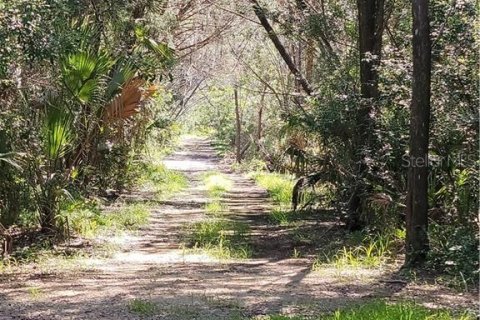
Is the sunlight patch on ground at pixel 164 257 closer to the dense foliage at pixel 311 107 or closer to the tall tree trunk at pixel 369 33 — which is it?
the dense foliage at pixel 311 107

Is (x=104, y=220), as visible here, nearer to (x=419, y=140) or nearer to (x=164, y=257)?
(x=164, y=257)

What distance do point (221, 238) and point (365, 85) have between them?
11.4ft

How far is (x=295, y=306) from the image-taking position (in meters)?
6.05

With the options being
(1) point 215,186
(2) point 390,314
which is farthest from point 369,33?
(1) point 215,186

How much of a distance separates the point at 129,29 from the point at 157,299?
6.74 meters

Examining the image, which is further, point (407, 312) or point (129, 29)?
point (129, 29)

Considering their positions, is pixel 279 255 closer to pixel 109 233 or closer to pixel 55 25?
pixel 109 233

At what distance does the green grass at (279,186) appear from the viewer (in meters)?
17.2

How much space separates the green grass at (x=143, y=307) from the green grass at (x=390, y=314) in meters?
1.04

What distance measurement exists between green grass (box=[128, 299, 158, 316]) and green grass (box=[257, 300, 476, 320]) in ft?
3.40

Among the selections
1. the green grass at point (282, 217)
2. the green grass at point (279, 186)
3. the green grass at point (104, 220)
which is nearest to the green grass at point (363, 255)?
the green grass at point (282, 217)

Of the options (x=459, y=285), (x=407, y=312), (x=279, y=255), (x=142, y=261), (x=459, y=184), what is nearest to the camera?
(x=407, y=312)

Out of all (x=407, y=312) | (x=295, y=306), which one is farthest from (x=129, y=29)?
(x=407, y=312)

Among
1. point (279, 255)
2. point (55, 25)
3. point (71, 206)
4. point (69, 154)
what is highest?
point (55, 25)
